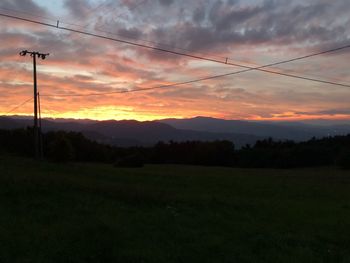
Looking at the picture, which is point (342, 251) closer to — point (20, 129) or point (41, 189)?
point (41, 189)

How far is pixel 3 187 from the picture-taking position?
661 inches

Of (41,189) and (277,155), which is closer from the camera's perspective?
(41,189)

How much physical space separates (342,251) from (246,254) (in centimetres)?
260

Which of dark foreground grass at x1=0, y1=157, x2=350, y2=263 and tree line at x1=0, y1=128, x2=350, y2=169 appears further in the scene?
tree line at x1=0, y1=128, x2=350, y2=169

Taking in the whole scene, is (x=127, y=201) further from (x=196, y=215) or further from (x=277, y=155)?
(x=277, y=155)

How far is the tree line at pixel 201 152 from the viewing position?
291 ft

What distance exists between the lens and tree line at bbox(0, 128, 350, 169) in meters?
88.8

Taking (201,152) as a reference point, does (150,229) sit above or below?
above

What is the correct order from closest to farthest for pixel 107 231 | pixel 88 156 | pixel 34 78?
pixel 107 231 < pixel 34 78 < pixel 88 156

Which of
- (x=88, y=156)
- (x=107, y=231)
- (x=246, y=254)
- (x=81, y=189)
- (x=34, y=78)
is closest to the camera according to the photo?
(x=246, y=254)

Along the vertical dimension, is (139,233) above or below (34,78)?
below

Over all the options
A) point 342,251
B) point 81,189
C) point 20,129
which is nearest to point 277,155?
point 20,129

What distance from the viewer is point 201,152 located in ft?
338

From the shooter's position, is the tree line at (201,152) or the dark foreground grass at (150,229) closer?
the dark foreground grass at (150,229)
